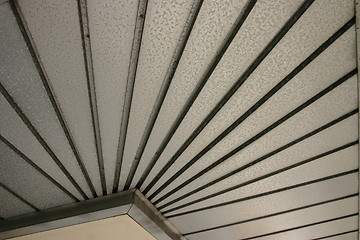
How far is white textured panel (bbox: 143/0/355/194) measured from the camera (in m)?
1.55

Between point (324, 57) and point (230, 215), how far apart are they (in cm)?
193

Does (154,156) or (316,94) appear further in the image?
(154,156)

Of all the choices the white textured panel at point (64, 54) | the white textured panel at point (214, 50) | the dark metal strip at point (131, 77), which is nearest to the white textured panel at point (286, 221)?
the dark metal strip at point (131, 77)

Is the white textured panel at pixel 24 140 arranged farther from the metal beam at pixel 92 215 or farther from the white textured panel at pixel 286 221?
the white textured panel at pixel 286 221

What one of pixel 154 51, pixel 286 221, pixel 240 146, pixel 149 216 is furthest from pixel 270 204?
pixel 154 51

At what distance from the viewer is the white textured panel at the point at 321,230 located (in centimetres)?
310

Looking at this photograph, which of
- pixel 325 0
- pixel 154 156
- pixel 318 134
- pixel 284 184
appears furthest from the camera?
pixel 284 184

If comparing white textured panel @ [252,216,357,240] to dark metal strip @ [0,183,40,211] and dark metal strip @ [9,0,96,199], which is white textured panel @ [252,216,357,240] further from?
dark metal strip @ [0,183,40,211]

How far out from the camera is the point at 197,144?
2359 millimetres

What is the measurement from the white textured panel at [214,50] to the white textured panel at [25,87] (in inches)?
28.8

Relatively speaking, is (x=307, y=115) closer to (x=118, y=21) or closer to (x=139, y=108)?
(x=139, y=108)

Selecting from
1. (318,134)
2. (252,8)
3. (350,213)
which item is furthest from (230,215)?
(252,8)

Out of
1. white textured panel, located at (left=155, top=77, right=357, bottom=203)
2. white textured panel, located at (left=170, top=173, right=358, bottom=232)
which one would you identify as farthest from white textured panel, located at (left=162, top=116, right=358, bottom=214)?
white textured panel, located at (left=170, top=173, right=358, bottom=232)

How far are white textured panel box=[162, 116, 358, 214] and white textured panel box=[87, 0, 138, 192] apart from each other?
113 cm
